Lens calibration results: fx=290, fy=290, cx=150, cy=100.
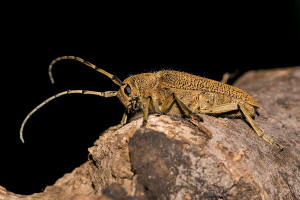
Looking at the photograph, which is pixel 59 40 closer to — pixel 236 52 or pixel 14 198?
pixel 14 198

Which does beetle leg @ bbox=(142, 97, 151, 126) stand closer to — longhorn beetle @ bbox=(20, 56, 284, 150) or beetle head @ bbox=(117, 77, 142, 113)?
longhorn beetle @ bbox=(20, 56, 284, 150)

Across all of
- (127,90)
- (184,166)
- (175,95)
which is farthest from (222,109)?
(184,166)

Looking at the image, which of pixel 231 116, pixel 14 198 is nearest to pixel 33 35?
pixel 14 198

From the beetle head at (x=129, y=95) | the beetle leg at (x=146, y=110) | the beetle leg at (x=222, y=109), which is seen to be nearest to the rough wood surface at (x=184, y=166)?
the beetle leg at (x=146, y=110)

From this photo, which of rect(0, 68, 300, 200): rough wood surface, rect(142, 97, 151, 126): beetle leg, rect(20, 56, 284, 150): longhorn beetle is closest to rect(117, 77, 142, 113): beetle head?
rect(20, 56, 284, 150): longhorn beetle

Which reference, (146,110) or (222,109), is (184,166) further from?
(222,109)
